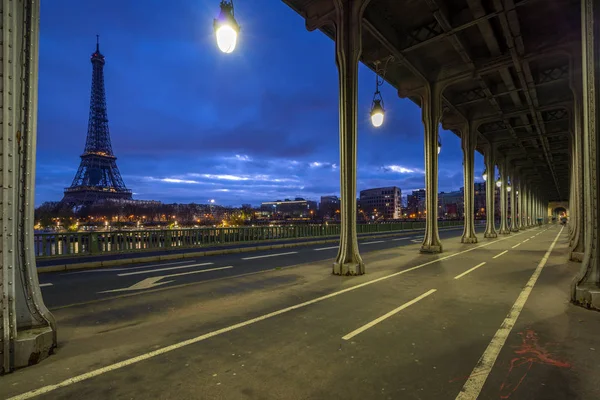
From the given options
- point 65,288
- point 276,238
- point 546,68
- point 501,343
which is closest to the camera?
point 501,343

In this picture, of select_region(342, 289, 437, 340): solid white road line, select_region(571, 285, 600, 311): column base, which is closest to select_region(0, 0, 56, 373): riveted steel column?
select_region(342, 289, 437, 340): solid white road line

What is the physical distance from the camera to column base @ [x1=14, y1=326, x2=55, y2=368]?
3.76 m

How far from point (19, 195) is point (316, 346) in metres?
4.42

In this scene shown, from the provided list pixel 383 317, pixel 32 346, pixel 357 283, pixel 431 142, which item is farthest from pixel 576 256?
pixel 32 346

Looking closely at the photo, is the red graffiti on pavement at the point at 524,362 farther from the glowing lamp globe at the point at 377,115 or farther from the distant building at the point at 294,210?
the distant building at the point at 294,210

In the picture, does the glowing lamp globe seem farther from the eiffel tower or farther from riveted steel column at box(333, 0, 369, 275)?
the eiffel tower

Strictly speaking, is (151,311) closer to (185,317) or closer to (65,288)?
(185,317)

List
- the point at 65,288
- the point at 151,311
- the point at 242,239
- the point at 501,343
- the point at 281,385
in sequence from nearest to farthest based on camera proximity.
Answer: the point at 281,385 < the point at 501,343 < the point at 151,311 < the point at 65,288 < the point at 242,239

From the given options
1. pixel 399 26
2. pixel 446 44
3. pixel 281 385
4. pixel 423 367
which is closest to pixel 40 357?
pixel 281 385

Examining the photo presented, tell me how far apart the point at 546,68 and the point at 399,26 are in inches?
377

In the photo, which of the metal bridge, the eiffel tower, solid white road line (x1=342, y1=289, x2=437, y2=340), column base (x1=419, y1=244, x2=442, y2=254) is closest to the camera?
the metal bridge

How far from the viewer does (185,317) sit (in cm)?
571

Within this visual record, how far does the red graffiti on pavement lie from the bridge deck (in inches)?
0.7

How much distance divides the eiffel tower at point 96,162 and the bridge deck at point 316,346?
112 meters
